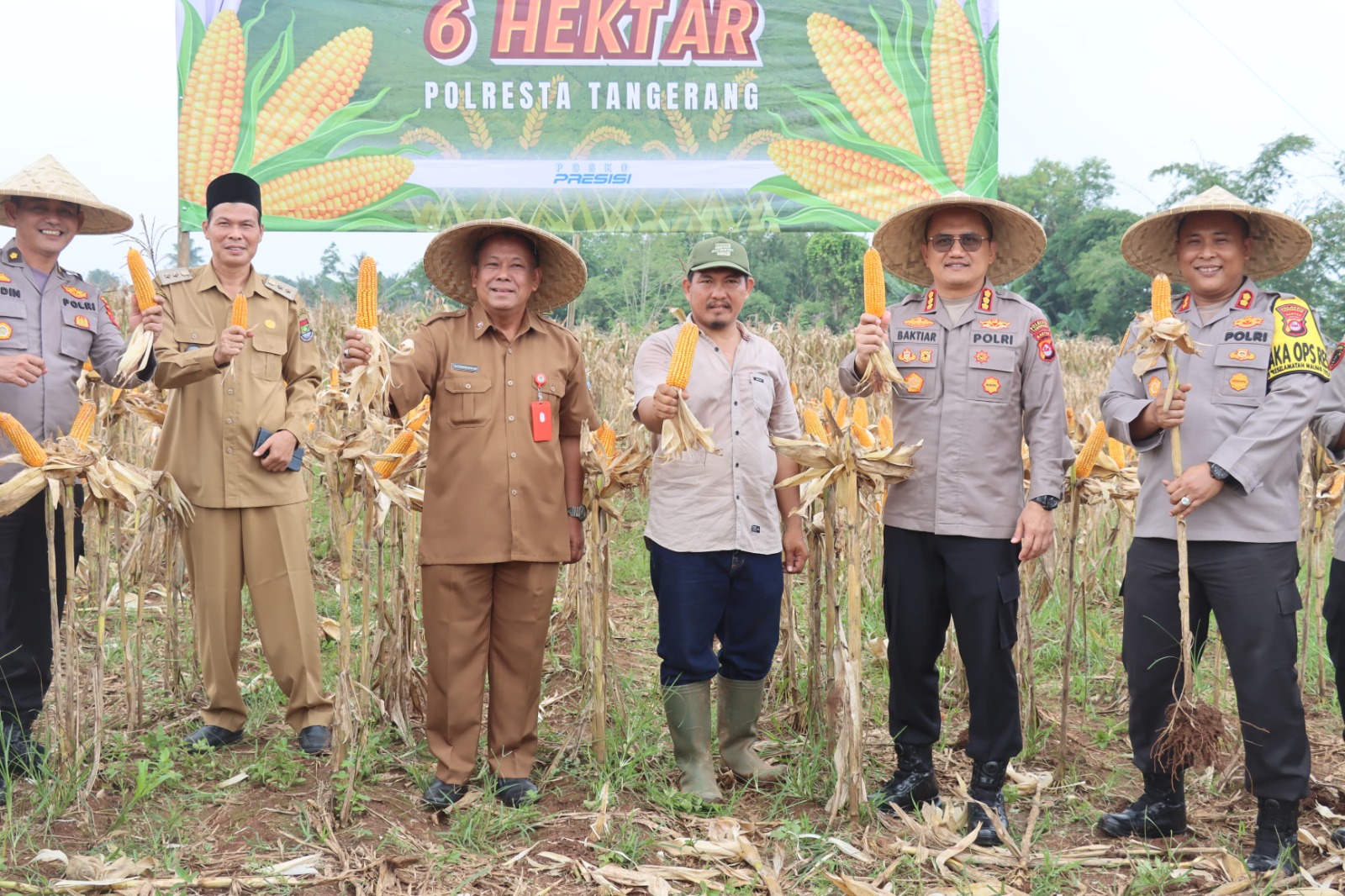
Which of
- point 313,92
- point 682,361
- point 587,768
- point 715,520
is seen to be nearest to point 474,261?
point 682,361

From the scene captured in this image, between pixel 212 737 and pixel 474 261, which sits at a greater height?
pixel 474 261

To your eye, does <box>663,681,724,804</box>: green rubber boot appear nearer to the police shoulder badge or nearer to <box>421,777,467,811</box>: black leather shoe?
<box>421,777,467,811</box>: black leather shoe

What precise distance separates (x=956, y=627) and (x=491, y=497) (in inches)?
Result: 67.0

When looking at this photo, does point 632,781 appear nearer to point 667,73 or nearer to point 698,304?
point 698,304

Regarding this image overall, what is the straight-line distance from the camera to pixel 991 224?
12.0 feet

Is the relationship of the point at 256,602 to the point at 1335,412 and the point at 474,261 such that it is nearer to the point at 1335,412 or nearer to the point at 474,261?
the point at 474,261

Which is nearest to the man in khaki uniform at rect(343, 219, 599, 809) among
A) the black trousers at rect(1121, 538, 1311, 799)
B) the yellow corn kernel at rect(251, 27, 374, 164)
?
the black trousers at rect(1121, 538, 1311, 799)

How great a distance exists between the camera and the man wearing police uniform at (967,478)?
342 cm

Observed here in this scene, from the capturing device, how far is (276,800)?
363 cm

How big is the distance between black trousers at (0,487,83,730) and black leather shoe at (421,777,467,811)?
1.57 meters

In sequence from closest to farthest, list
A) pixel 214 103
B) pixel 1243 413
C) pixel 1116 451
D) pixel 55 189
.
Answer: pixel 1243 413, pixel 55 189, pixel 1116 451, pixel 214 103

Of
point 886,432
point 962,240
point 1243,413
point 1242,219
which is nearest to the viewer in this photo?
point 1243,413

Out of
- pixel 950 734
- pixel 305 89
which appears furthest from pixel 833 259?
pixel 950 734

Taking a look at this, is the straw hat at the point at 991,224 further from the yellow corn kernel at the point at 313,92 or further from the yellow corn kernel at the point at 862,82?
the yellow corn kernel at the point at 313,92
